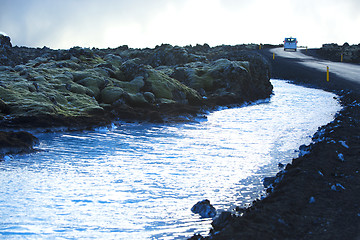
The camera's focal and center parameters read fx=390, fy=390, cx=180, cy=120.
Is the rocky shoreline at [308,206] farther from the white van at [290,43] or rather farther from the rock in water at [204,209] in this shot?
the white van at [290,43]

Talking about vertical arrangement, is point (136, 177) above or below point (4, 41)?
below

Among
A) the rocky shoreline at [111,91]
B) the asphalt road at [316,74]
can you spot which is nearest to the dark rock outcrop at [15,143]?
the rocky shoreline at [111,91]

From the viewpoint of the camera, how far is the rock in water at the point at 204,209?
9273mm

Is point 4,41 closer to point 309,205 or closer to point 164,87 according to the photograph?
point 164,87

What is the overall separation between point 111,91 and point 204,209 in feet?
59.7

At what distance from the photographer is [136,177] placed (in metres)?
12.2

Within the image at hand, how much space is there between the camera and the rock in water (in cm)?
927

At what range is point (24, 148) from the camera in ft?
48.2

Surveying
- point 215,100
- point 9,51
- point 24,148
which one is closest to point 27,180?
point 24,148

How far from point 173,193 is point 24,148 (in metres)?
6.92

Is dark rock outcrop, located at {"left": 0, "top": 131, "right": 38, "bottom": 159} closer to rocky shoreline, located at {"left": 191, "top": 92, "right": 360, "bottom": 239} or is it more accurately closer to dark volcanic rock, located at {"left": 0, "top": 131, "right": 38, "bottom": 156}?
dark volcanic rock, located at {"left": 0, "top": 131, "right": 38, "bottom": 156}

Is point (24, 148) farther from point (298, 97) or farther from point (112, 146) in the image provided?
point (298, 97)

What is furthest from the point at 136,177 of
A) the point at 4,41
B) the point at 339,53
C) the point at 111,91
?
the point at 339,53

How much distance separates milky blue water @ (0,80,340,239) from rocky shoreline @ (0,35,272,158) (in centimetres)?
185
